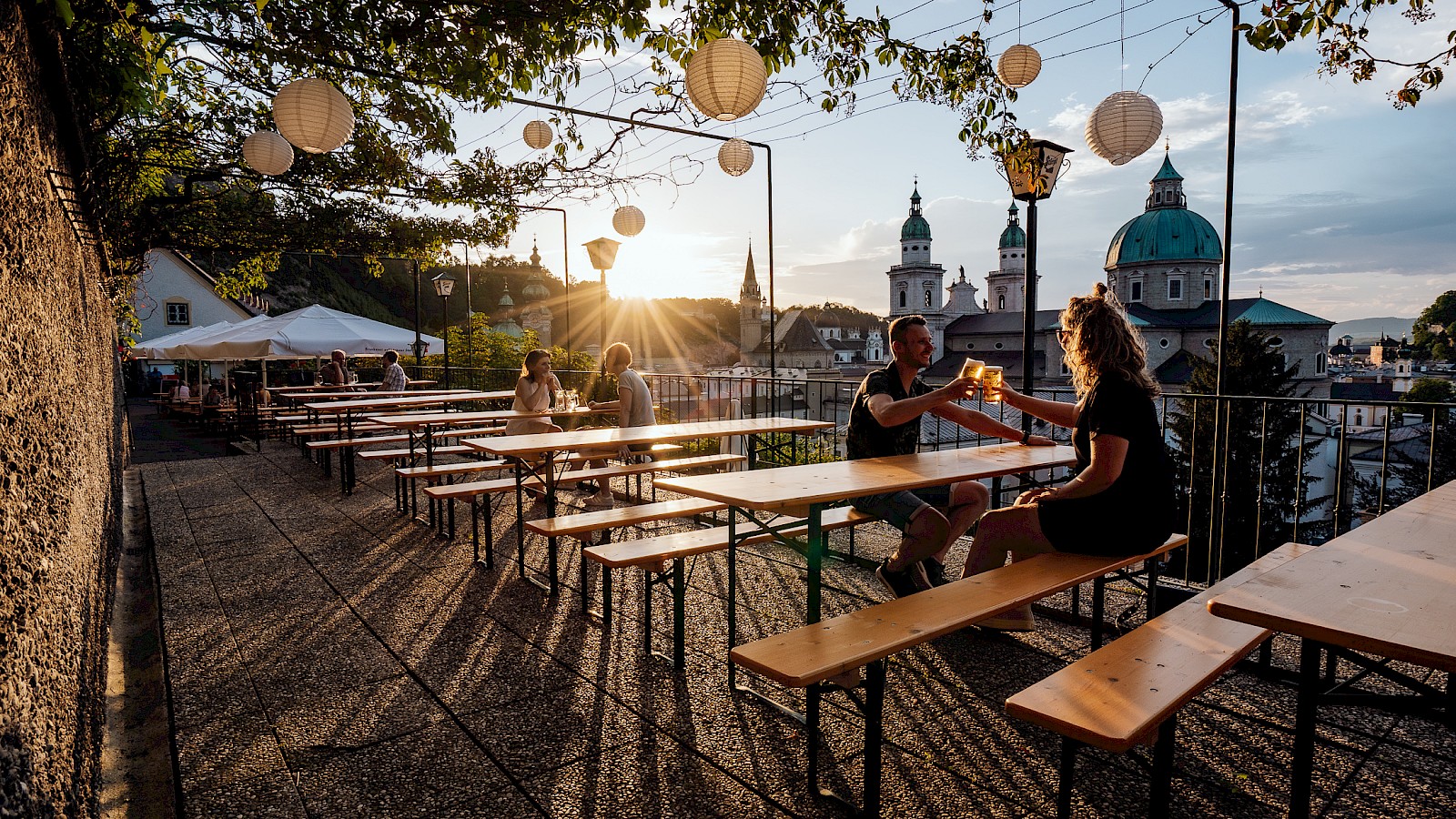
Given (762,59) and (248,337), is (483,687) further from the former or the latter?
(248,337)

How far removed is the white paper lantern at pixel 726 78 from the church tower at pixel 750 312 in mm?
56030

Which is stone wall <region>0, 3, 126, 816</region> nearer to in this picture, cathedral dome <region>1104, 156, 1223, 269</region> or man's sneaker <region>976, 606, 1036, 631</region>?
man's sneaker <region>976, 606, 1036, 631</region>

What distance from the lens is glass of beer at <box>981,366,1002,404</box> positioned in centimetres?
284

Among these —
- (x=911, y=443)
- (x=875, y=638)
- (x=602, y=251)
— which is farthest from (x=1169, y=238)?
(x=875, y=638)

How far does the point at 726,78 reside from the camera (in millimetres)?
3453

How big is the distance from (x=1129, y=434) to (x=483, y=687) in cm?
256

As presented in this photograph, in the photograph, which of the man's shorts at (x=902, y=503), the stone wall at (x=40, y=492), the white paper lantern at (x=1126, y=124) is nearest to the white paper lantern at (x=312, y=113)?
the stone wall at (x=40, y=492)

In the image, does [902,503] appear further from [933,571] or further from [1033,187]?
[1033,187]

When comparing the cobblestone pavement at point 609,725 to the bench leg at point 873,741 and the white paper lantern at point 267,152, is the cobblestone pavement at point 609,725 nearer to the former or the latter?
the bench leg at point 873,741

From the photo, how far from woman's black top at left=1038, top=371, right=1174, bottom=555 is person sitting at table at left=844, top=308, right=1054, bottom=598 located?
456 millimetres

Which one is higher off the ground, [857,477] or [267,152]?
[267,152]

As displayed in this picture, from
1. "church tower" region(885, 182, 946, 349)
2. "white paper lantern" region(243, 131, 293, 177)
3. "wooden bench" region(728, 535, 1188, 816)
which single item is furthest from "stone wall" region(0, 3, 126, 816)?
"church tower" region(885, 182, 946, 349)

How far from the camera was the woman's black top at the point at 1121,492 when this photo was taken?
2.58 m

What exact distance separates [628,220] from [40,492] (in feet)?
20.0
